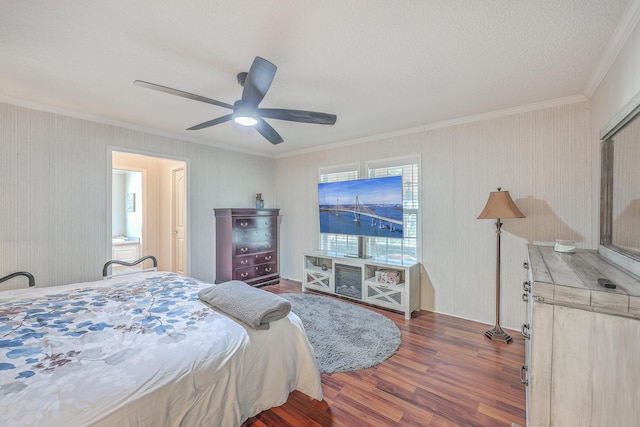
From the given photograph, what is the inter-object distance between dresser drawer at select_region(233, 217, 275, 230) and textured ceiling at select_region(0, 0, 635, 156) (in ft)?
6.04

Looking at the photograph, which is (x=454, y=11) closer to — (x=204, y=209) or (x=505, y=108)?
(x=505, y=108)

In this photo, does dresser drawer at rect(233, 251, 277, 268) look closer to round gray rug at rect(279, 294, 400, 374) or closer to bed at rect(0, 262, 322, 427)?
round gray rug at rect(279, 294, 400, 374)

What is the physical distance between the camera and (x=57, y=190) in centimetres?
288

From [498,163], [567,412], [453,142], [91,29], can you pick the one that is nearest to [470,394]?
[567,412]

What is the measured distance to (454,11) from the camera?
1474 mm

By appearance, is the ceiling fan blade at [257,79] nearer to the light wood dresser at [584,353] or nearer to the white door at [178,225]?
the light wood dresser at [584,353]

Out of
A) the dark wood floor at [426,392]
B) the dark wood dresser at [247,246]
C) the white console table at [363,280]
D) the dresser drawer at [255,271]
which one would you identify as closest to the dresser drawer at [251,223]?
the dark wood dresser at [247,246]

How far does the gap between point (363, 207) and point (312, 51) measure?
91.5 inches

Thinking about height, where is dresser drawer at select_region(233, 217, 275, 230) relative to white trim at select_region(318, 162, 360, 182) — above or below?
below

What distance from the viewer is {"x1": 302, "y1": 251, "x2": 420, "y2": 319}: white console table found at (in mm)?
3264

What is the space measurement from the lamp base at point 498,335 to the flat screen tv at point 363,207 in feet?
4.59

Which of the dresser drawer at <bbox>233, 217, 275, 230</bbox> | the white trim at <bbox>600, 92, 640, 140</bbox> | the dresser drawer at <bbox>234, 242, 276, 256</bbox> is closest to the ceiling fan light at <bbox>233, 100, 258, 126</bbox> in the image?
the white trim at <bbox>600, 92, 640, 140</bbox>

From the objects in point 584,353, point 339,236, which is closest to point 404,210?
point 339,236

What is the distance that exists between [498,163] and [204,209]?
4147mm
